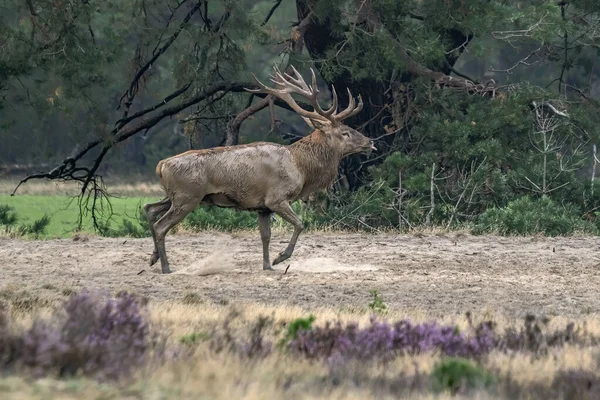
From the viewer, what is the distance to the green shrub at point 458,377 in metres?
6.50

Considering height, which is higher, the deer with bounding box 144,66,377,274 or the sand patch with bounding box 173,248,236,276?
the deer with bounding box 144,66,377,274

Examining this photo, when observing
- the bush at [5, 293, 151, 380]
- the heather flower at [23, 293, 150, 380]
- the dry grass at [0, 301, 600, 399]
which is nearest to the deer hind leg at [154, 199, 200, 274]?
the dry grass at [0, 301, 600, 399]

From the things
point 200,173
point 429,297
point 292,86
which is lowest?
point 429,297

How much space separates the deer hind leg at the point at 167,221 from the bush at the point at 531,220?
6216 mm

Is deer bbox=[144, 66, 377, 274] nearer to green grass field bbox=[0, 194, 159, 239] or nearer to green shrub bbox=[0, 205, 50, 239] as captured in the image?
green shrub bbox=[0, 205, 50, 239]

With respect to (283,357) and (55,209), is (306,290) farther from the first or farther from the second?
(55,209)

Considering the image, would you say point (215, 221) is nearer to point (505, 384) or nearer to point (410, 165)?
point (410, 165)

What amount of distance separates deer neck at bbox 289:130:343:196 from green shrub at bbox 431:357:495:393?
8.03 m

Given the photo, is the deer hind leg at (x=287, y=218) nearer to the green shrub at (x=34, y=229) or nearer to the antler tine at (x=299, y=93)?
the antler tine at (x=299, y=93)

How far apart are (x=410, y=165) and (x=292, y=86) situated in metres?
5.46

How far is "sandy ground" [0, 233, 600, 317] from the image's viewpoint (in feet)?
38.9

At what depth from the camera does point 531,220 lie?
1903 cm

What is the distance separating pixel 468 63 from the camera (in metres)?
55.0

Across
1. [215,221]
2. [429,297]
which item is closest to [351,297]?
[429,297]
